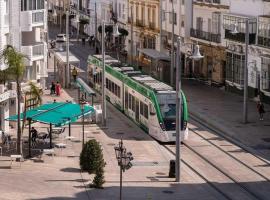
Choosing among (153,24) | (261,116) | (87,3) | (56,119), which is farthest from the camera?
(87,3)

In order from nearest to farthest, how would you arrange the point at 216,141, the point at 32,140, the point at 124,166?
the point at 124,166, the point at 32,140, the point at 216,141

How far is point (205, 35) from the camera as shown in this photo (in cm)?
7950

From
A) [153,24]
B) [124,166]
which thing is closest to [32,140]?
[124,166]

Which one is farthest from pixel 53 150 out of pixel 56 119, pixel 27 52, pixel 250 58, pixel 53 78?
pixel 53 78

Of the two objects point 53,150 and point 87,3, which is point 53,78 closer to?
point 53,150

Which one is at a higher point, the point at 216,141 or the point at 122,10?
the point at 122,10

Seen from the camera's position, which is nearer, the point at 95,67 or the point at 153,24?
the point at 95,67

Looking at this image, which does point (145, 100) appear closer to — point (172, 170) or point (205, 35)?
point (172, 170)

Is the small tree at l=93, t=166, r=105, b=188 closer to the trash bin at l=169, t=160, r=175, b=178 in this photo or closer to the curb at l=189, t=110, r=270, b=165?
the trash bin at l=169, t=160, r=175, b=178

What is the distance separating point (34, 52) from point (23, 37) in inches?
83.7

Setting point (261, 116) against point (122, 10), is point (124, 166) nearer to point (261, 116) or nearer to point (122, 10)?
point (261, 116)

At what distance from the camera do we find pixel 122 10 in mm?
109938

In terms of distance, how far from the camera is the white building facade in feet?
169

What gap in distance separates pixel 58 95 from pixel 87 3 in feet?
222
